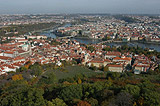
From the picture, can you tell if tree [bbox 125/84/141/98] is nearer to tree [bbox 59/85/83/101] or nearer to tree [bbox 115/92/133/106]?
tree [bbox 115/92/133/106]

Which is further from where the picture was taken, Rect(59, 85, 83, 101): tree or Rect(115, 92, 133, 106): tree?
Rect(59, 85, 83, 101): tree

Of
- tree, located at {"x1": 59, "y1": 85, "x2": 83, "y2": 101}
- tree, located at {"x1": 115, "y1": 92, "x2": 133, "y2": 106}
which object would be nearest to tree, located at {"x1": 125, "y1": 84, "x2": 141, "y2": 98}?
tree, located at {"x1": 115, "y1": 92, "x2": 133, "y2": 106}

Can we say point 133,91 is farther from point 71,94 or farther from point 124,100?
point 71,94

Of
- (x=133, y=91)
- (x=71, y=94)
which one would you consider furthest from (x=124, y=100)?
(x=71, y=94)

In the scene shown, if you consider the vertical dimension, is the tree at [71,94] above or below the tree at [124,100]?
below

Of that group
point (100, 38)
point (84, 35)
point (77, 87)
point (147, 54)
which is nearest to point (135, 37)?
point (100, 38)

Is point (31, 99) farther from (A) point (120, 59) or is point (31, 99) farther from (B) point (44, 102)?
(A) point (120, 59)

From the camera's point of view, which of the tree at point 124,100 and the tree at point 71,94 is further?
the tree at point 71,94

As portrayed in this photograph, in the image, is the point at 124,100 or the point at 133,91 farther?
the point at 133,91

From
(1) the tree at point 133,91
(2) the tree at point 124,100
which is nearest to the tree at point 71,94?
(2) the tree at point 124,100

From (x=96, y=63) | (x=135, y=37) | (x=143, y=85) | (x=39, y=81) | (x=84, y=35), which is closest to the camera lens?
(x=143, y=85)

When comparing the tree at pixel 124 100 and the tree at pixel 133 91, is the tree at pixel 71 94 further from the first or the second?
the tree at pixel 133 91
